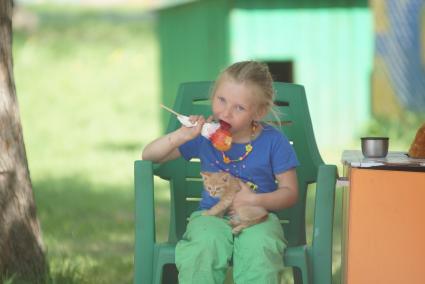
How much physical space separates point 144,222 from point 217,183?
0.29m

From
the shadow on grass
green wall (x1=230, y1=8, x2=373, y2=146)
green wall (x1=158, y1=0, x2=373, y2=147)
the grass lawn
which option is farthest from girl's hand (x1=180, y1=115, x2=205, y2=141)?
green wall (x1=230, y1=8, x2=373, y2=146)

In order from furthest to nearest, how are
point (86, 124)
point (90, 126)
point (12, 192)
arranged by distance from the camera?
point (86, 124)
point (90, 126)
point (12, 192)

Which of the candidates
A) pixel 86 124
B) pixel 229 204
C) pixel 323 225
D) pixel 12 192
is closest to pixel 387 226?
pixel 323 225

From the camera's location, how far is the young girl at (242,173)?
3229 mm

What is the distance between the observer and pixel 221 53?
32.4 feet

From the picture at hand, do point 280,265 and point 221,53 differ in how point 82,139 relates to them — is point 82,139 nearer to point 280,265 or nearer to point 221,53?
point 221,53

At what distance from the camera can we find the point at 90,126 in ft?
42.4

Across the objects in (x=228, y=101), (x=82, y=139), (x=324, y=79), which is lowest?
(x=82, y=139)

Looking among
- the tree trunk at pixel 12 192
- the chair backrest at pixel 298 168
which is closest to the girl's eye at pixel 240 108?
the chair backrest at pixel 298 168

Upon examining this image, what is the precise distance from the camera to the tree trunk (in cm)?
408

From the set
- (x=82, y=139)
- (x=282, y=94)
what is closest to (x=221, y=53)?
(x=82, y=139)

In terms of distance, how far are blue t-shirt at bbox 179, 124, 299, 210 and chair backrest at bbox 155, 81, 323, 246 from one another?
1.01 feet

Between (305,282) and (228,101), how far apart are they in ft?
2.23

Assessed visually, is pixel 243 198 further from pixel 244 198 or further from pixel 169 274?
pixel 169 274
